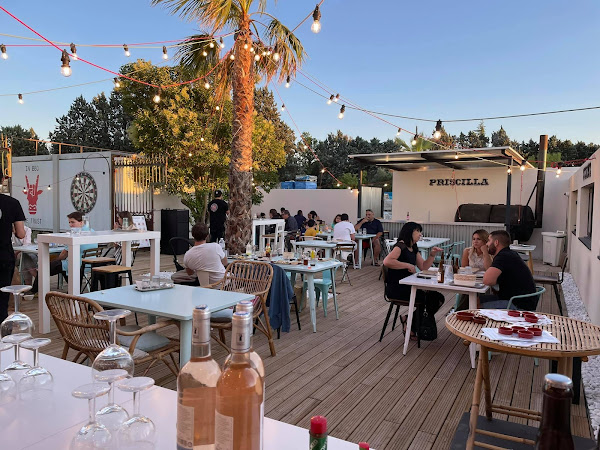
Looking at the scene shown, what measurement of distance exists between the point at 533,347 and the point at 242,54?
20.6 feet

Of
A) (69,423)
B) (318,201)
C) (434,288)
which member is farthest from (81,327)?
(318,201)

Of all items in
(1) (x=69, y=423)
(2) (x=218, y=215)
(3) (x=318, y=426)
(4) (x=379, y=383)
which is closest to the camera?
(3) (x=318, y=426)

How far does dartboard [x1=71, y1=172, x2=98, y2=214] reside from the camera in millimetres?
13788

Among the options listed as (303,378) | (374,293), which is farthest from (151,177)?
(303,378)

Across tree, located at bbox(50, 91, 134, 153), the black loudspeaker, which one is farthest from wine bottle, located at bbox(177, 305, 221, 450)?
tree, located at bbox(50, 91, 134, 153)

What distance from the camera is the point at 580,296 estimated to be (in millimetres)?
7973

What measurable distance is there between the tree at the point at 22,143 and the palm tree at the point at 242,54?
2139 cm

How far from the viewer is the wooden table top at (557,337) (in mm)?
2268

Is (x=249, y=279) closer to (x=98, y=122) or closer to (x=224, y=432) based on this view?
(x=224, y=432)

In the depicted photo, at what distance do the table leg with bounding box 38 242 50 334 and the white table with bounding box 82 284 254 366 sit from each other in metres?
2.09

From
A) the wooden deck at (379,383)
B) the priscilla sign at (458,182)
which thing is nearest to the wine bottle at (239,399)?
the wooden deck at (379,383)

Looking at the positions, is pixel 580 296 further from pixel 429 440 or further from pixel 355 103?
pixel 429 440

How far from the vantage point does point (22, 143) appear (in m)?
26.4

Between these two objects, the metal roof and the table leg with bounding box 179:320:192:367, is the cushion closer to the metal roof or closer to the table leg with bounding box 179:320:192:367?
the table leg with bounding box 179:320:192:367
